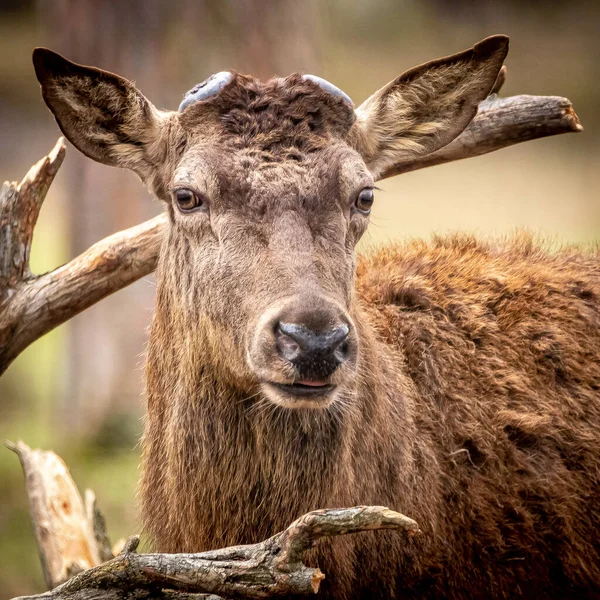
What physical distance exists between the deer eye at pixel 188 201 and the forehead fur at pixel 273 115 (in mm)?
328

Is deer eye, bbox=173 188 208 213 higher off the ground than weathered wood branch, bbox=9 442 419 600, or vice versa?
deer eye, bbox=173 188 208 213

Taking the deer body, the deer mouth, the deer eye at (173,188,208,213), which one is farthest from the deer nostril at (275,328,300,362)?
the deer eye at (173,188,208,213)

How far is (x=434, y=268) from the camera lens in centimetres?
616

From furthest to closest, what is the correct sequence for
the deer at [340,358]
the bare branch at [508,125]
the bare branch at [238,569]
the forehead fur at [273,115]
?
the bare branch at [508,125], the forehead fur at [273,115], the deer at [340,358], the bare branch at [238,569]

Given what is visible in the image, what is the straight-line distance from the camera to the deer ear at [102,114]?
5031 millimetres

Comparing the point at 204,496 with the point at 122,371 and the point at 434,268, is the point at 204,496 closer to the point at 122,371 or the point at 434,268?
the point at 434,268

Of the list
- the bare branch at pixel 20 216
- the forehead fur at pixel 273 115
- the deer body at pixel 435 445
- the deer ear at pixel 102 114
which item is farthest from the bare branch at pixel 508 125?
the bare branch at pixel 20 216

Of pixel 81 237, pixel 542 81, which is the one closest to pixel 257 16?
pixel 81 237

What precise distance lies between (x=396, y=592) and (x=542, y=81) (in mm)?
21610

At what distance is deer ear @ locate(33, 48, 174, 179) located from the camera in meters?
5.03

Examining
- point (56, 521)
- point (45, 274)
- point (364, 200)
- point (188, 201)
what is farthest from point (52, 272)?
point (364, 200)

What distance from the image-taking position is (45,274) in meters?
6.10

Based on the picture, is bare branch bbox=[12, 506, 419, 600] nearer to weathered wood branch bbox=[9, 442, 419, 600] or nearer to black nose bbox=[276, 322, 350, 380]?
weathered wood branch bbox=[9, 442, 419, 600]

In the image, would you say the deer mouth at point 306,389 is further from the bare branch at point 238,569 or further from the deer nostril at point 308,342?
the bare branch at point 238,569
